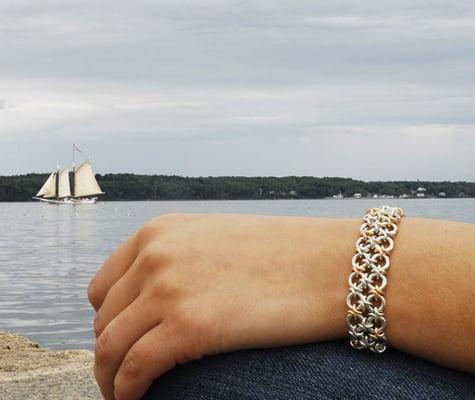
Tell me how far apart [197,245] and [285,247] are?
11 cm

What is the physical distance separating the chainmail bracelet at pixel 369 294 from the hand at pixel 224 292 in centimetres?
2

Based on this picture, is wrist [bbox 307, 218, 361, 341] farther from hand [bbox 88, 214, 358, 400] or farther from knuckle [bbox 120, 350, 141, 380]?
knuckle [bbox 120, 350, 141, 380]

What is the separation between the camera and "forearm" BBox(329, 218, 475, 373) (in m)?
1.05

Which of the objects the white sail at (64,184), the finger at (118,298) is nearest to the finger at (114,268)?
the finger at (118,298)

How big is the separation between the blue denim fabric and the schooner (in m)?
83.1

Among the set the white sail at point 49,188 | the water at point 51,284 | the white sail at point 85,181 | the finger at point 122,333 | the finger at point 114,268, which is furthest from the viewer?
the white sail at point 49,188

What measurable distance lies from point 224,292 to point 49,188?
309ft

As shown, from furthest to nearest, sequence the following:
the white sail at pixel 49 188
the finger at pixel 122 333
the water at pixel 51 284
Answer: the white sail at pixel 49 188 → the water at pixel 51 284 → the finger at pixel 122 333

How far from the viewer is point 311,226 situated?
1.17m

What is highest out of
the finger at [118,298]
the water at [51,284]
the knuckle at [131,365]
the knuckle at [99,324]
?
the finger at [118,298]

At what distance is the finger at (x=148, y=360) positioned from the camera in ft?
3.66

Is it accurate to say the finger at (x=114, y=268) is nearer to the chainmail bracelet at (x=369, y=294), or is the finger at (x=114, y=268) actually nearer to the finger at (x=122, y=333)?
the finger at (x=122, y=333)

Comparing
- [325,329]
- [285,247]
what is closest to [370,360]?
[325,329]

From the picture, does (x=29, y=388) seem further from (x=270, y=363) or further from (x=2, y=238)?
(x=2, y=238)
